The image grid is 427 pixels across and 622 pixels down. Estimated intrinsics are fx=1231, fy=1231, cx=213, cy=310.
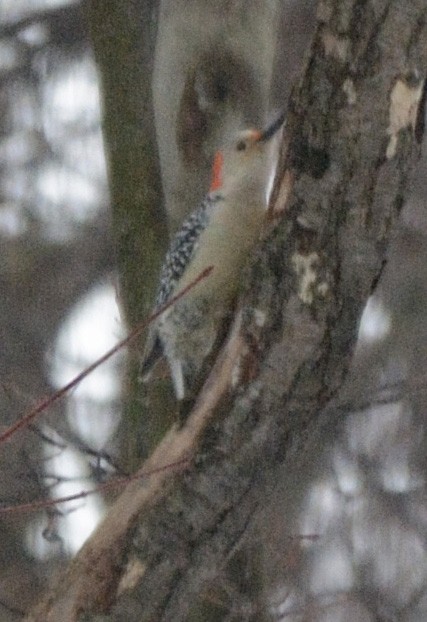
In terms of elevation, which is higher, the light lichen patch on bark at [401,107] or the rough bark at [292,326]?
the light lichen patch on bark at [401,107]

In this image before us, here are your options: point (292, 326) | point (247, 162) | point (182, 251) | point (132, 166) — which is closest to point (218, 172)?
point (247, 162)

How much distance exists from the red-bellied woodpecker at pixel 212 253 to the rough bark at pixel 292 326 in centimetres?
39

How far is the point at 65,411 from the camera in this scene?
4648 millimetres

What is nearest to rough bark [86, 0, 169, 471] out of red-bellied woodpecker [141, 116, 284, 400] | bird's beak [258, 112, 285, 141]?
Answer: red-bellied woodpecker [141, 116, 284, 400]

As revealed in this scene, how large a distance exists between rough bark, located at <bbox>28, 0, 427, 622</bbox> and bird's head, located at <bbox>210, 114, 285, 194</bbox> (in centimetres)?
64

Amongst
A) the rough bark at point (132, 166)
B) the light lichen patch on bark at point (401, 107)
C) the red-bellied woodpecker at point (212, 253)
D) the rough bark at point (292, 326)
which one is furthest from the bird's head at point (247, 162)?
the light lichen patch on bark at point (401, 107)

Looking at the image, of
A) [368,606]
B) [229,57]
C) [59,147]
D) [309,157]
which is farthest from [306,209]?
[59,147]

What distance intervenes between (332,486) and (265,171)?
1.85 m

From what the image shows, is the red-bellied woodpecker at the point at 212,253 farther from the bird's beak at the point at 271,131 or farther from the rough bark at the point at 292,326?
the rough bark at the point at 292,326

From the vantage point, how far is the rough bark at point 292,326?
227 centimetres

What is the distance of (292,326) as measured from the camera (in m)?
2.40

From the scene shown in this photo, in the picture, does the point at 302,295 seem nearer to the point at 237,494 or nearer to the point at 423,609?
the point at 237,494

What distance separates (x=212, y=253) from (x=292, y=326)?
1.87 feet

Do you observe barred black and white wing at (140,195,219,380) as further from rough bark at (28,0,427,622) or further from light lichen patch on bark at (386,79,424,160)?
light lichen patch on bark at (386,79,424,160)
